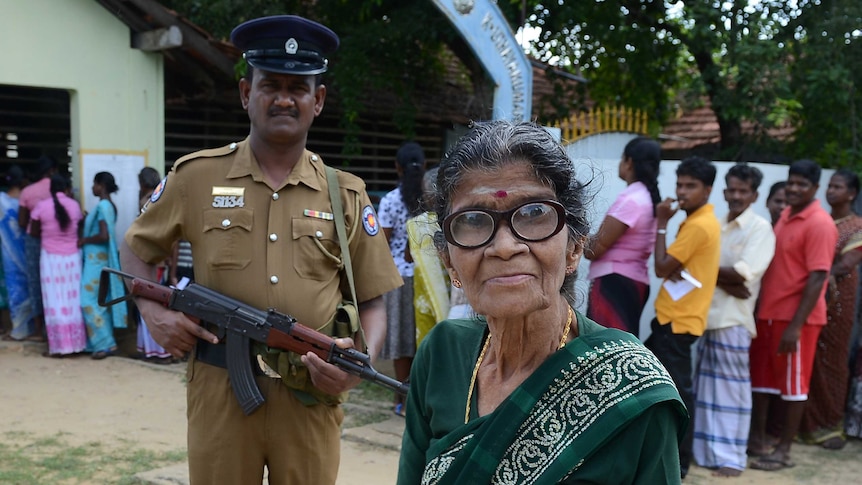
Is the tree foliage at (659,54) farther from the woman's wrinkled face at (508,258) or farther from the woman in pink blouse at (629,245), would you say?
the woman's wrinkled face at (508,258)

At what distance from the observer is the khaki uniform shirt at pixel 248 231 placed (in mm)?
2639

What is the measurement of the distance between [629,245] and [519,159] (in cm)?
332

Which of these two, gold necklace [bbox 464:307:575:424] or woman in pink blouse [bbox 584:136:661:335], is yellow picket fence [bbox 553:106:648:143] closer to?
woman in pink blouse [bbox 584:136:661:335]

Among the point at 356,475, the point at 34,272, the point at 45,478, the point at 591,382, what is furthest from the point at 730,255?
the point at 34,272

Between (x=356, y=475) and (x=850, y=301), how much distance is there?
3.50m

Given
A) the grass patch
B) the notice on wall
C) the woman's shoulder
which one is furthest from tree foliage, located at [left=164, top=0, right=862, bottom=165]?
the woman's shoulder

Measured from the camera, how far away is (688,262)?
4.68m

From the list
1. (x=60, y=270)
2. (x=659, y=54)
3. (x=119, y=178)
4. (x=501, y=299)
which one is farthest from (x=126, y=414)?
(x=659, y=54)

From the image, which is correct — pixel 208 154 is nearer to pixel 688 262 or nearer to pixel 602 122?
pixel 688 262

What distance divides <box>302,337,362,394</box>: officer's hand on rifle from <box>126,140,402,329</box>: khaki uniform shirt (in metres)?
0.17

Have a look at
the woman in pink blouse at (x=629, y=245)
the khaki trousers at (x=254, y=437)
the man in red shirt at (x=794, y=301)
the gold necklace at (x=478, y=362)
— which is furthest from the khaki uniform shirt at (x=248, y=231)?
the man in red shirt at (x=794, y=301)

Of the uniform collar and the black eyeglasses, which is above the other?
the uniform collar

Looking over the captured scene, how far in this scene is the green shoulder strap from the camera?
107 inches

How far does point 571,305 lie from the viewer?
175 cm
